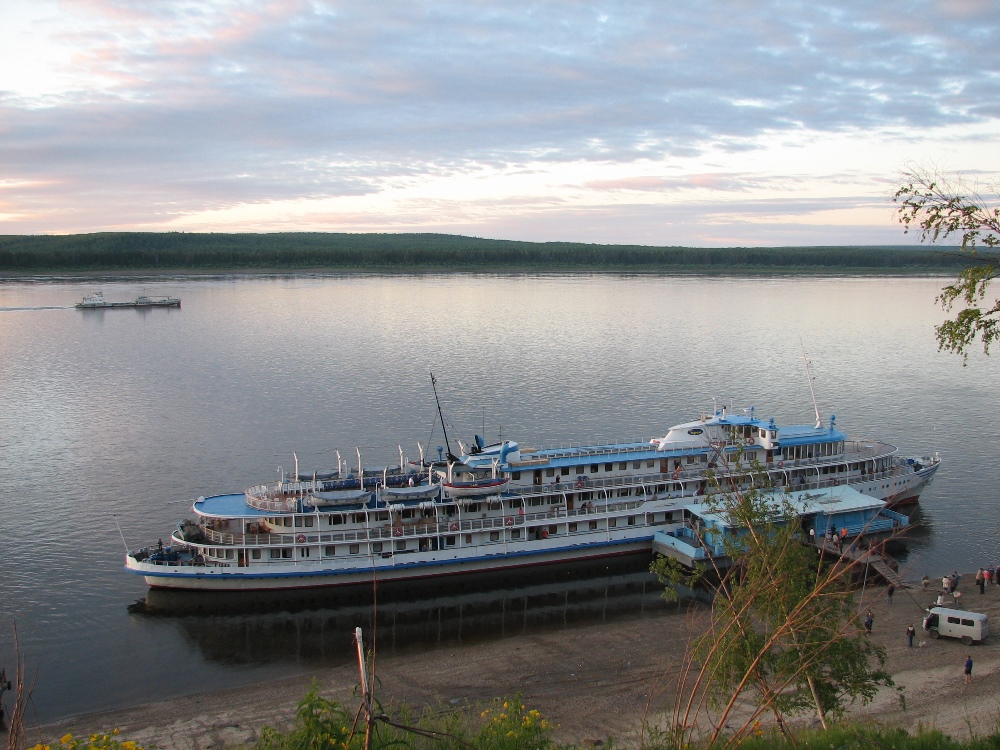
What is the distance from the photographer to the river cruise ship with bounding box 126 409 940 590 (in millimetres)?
38344

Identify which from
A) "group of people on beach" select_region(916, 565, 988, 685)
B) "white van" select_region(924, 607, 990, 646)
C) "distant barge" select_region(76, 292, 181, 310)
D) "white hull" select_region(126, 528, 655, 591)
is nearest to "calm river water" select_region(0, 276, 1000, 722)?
"white hull" select_region(126, 528, 655, 591)

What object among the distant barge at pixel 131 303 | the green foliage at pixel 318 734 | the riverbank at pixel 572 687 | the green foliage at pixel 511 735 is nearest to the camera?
the green foliage at pixel 318 734

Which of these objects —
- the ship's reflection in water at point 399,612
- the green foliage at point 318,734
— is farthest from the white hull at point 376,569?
the green foliage at point 318,734

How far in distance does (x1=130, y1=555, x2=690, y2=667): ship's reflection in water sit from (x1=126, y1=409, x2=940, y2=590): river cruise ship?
2.47ft

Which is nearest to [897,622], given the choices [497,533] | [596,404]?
[497,533]

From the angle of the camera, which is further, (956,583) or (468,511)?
(468,511)

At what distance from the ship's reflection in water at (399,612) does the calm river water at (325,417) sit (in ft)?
0.47

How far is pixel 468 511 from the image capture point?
40969mm

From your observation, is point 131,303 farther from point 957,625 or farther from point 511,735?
point 511,735

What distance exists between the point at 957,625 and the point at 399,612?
22.6 m

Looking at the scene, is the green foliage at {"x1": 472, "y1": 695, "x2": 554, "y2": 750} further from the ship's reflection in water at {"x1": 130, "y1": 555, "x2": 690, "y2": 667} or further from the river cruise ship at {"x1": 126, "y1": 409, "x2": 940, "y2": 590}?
the river cruise ship at {"x1": 126, "y1": 409, "x2": 940, "y2": 590}

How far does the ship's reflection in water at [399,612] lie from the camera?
34.6 m

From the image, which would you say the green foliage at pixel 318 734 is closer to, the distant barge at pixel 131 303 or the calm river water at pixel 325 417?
the calm river water at pixel 325 417

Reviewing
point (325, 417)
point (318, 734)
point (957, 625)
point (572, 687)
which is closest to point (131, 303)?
point (325, 417)
